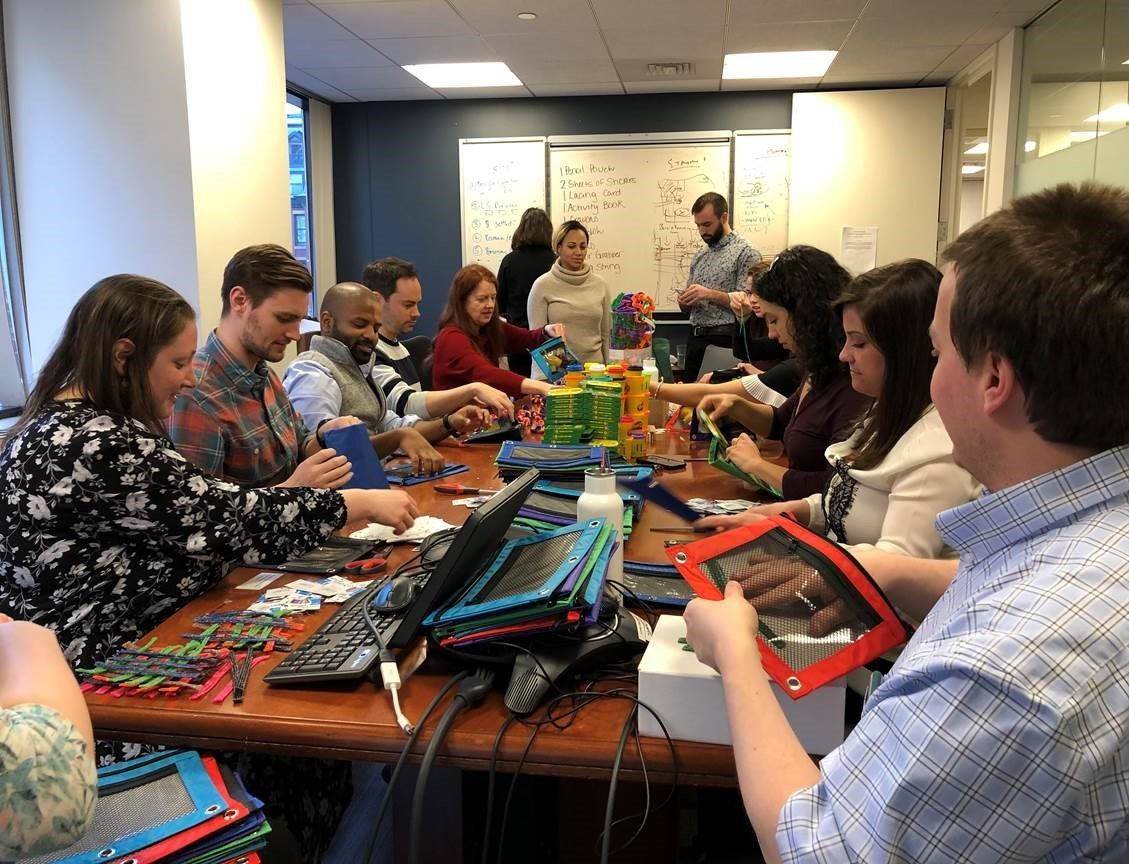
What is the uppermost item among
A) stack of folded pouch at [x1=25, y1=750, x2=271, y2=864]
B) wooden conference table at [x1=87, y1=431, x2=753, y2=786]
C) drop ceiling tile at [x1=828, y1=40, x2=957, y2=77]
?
drop ceiling tile at [x1=828, y1=40, x2=957, y2=77]

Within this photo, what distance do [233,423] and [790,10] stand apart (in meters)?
3.83

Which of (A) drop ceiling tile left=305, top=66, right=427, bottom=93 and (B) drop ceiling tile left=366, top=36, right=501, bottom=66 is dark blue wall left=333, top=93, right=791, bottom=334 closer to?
(A) drop ceiling tile left=305, top=66, right=427, bottom=93

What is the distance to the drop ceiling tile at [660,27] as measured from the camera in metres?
4.52

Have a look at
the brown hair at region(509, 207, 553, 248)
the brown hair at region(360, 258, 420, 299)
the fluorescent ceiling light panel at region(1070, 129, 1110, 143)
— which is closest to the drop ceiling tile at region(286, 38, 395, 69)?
the brown hair at region(509, 207, 553, 248)

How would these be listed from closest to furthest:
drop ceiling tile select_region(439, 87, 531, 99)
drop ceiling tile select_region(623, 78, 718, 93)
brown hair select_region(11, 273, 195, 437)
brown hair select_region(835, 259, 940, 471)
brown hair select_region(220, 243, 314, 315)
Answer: brown hair select_region(11, 273, 195, 437) < brown hair select_region(835, 259, 940, 471) < brown hair select_region(220, 243, 314, 315) < drop ceiling tile select_region(623, 78, 718, 93) < drop ceiling tile select_region(439, 87, 531, 99)

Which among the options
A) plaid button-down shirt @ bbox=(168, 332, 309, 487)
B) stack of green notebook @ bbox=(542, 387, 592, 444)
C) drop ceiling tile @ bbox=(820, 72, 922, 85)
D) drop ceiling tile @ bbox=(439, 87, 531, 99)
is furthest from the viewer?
drop ceiling tile @ bbox=(439, 87, 531, 99)

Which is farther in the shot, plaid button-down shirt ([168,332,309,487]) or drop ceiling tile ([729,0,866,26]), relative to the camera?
drop ceiling tile ([729,0,866,26])

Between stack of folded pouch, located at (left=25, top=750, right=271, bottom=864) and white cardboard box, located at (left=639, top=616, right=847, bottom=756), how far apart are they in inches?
17.6

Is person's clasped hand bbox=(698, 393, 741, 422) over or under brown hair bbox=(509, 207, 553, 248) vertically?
under

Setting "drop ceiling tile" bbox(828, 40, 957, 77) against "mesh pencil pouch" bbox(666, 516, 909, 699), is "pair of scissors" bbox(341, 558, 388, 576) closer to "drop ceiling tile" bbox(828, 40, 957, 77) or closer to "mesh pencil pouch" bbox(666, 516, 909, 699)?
"mesh pencil pouch" bbox(666, 516, 909, 699)

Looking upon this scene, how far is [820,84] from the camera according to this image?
20.4 ft

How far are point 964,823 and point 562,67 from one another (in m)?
5.85

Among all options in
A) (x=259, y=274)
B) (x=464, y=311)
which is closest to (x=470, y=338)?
(x=464, y=311)

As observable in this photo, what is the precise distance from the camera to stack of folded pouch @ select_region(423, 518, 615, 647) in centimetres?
114
